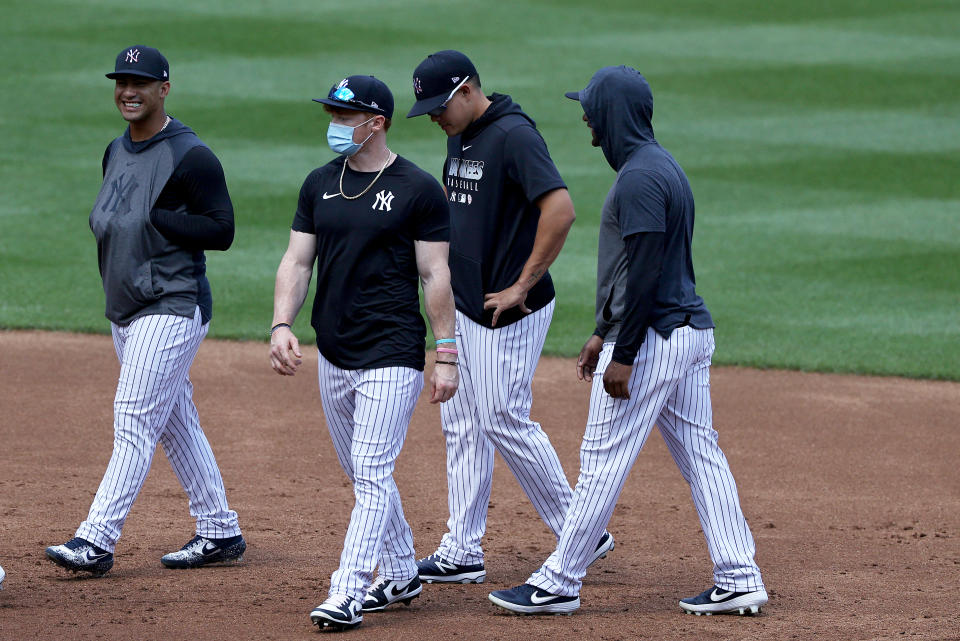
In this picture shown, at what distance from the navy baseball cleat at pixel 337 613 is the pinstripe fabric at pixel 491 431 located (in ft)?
2.80

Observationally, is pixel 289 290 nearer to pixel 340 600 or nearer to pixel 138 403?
pixel 138 403

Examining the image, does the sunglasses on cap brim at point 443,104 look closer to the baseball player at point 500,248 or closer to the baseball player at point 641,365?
the baseball player at point 500,248

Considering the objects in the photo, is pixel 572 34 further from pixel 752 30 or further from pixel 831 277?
pixel 831 277

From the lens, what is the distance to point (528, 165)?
17.4 feet

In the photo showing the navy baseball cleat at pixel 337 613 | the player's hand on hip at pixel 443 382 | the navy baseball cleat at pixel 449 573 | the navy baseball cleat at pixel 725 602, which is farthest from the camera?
the navy baseball cleat at pixel 449 573

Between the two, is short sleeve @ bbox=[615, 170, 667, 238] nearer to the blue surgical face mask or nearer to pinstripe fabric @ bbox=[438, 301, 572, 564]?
pinstripe fabric @ bbox=[438, 301, 572, 564]

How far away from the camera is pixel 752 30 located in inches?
821

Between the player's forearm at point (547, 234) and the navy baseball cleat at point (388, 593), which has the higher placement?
the player's forearm at point (547, 234)

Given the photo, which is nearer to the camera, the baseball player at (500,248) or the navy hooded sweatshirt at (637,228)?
the navy hooded sweatshirt at (637,228)

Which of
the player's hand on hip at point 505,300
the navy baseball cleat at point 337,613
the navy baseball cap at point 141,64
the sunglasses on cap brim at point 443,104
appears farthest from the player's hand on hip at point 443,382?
the navy baseball cap at point 141,64

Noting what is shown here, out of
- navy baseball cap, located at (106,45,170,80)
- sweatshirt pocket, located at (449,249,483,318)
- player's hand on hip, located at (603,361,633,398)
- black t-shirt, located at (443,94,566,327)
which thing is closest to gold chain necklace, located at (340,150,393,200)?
black t-shirt, located at (443,94,566,327)

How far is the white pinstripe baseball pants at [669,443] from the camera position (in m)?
4.99

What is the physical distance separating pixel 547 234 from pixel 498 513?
1866mm

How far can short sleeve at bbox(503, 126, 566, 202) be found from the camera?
5.31 m
